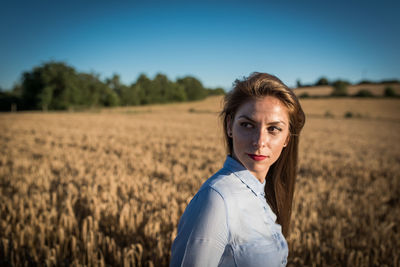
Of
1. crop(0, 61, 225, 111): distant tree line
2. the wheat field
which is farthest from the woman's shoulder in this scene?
crop(0, 61, 225, 111): distant tree line

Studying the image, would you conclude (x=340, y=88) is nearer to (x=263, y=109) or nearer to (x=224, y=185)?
(x=263, y=109)

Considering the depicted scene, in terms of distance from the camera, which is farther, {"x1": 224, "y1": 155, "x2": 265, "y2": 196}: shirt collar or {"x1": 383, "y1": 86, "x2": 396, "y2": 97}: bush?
{"x1": 383, "y1": 86, "x2": 396, "y2": 97}: bush

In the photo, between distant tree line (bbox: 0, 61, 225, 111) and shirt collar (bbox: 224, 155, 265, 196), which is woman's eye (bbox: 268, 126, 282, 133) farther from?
distant tree line (bbox: 0, 61, 225, 111)

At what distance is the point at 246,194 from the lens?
98cm

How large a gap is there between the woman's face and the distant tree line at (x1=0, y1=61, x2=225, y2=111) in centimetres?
5262

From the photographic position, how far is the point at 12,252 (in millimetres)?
1926

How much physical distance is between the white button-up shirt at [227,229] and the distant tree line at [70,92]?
52876 millimetres

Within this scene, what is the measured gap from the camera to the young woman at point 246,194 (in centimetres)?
78

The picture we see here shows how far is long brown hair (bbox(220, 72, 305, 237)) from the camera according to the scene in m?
1.13

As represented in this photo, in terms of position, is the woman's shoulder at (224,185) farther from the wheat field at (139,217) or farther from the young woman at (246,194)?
the wheat field at (139,217)

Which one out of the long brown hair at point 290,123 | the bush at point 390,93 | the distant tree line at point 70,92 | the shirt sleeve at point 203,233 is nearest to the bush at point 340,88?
the bush at point 390,93

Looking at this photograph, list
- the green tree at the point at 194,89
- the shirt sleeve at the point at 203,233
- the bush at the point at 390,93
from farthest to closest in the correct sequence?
the green tree at the point at 194,89, the bush at the point at 390,93, the shirt sleeve at the point at 203,233

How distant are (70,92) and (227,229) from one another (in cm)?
5540

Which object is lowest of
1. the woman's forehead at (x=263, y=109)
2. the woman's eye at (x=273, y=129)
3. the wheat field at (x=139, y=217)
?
the wheat field at (x=139, y=217)
